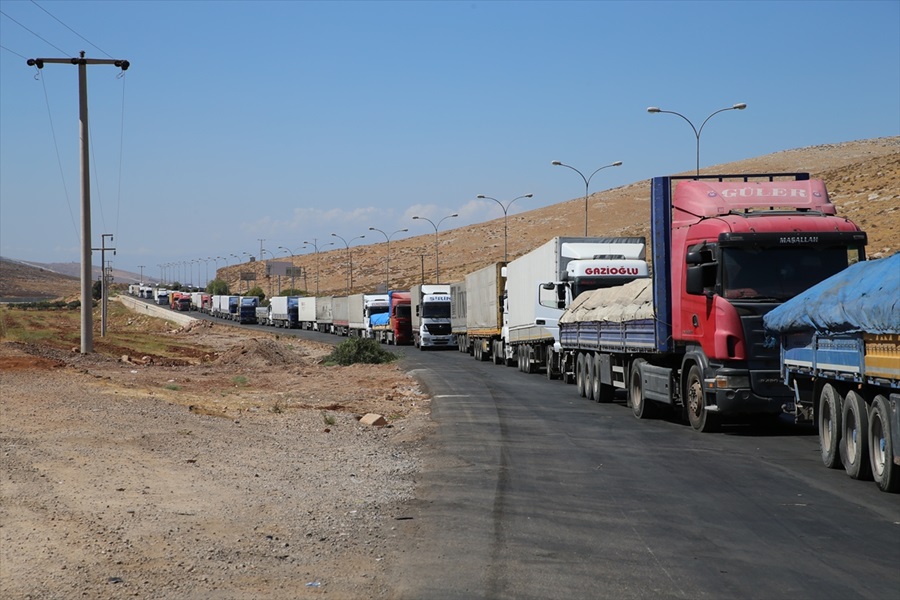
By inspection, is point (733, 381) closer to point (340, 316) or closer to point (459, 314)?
point (459, 314)

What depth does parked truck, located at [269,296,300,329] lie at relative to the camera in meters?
105

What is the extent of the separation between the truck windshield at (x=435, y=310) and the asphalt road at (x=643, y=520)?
40.1 metres

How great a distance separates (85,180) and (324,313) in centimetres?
5742

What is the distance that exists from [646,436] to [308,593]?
1083cm

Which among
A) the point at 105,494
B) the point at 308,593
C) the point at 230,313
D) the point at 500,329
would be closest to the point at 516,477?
the point at 105,494

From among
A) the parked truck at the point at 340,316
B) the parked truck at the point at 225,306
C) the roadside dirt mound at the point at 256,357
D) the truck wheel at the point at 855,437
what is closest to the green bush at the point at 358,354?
the roadside dirt mound at the point at 256,357

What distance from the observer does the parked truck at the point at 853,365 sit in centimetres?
1116

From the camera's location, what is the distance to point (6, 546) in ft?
28.7

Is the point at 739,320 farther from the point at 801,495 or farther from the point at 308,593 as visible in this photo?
the point at 308,593

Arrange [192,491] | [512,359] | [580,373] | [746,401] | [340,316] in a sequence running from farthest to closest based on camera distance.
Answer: [340,316] < [512,359] < [580,373] < [746,401] < [192,491]

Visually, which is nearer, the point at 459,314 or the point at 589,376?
the point at 589,376

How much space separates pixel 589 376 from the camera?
25047 mm

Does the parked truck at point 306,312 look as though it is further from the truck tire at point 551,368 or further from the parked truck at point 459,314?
the truck tire at point 551,368

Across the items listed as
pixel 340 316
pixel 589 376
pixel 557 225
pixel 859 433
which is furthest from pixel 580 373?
pixel 557 225
